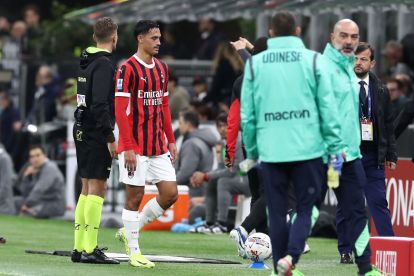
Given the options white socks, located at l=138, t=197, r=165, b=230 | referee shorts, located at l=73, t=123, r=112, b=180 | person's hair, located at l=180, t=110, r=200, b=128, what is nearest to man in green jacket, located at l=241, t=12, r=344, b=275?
referee shorts, located at l=73, t=123, r=112, b=180

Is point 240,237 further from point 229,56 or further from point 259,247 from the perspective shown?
point 229,56

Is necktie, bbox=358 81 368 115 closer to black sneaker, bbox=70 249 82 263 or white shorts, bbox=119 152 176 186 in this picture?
white shorts, bbox=119 152 176 186

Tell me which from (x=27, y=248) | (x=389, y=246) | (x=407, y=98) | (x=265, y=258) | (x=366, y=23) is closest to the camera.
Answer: (x=389, y=246)

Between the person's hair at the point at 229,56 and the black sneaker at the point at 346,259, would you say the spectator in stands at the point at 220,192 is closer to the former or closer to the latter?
the person's hair at the point at 229,56

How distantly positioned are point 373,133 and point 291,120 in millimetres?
3393

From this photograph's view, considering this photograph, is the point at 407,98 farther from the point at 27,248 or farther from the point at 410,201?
the point at 27,248

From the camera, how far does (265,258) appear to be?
44.6ft

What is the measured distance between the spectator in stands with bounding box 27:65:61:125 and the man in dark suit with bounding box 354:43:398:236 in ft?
48.5

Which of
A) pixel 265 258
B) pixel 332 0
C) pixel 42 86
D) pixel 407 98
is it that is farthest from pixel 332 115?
pixel 42 86

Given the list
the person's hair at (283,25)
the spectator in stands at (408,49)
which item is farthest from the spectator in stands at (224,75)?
the person's hair at (283,25)

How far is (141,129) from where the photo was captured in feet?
44.7

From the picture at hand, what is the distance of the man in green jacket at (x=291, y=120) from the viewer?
11.1m

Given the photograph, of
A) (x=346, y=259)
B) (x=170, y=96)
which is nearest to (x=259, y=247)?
(x=346, y=259)

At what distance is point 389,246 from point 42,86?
17.0m
